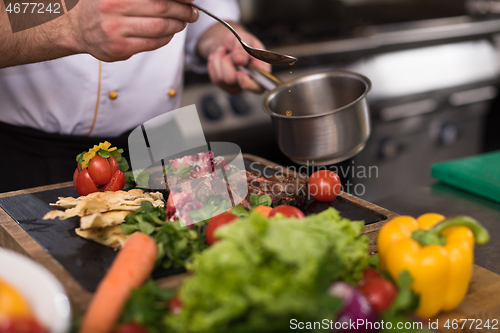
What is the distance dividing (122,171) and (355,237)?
31.5 inches

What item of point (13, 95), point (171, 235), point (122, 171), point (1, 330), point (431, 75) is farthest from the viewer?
point (431, 75)

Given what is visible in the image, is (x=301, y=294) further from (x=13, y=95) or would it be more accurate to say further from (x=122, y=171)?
(x=13, y=95)

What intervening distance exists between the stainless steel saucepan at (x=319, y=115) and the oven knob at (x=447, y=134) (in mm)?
1813

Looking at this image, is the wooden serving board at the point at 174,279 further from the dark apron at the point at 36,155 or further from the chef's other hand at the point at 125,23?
the chef's other hand at the point at 125,23

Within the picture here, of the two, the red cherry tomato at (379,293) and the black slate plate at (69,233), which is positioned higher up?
the red cherry tomato at (379,293)

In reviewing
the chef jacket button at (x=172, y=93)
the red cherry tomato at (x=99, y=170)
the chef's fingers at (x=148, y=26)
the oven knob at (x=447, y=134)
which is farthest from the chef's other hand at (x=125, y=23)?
the oven knob at (x=447, y=134)

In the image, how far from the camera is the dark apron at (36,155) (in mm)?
1533

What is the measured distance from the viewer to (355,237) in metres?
0.93

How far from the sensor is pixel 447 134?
2.96m

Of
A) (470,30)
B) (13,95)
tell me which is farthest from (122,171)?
(470,30)

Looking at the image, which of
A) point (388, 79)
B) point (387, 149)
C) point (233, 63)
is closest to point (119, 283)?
point (233, 63)

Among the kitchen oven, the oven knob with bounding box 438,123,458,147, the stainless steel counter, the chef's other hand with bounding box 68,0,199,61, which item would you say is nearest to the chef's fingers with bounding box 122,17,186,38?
the chef's other hand with bounding box 68,0,199,61

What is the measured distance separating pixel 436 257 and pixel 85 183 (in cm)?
96

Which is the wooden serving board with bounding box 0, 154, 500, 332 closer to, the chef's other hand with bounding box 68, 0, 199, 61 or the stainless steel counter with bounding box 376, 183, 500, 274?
the stainless steel counter with bounding box 376, 183, 500, 274
